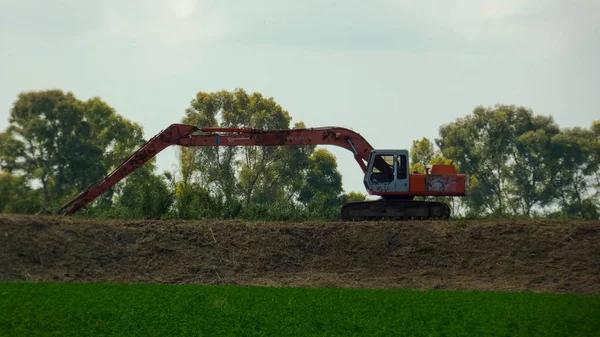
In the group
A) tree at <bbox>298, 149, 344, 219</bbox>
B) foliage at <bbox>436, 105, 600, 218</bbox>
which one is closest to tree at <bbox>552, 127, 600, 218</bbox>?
foliage at <bbox>436, 105, 600, 218</bbox>

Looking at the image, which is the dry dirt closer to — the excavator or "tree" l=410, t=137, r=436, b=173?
the excavator

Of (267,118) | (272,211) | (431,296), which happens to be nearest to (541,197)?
(267,118)

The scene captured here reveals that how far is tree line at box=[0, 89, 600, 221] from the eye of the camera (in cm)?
6306

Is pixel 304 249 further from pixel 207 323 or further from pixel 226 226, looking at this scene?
pixel 207 323

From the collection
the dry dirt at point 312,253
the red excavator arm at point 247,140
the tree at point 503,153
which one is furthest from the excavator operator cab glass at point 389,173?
the tree at point 503,153

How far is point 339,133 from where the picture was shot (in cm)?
3089

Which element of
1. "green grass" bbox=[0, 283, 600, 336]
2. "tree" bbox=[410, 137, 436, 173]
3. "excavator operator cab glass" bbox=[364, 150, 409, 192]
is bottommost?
"green grass" bbox=[0, 283, 600, 336]

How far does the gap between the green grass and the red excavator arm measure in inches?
392

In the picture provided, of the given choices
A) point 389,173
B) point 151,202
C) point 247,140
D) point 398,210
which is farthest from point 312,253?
point 151,202

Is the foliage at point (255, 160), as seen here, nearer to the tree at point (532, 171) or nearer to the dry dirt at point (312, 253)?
the tree at point (532, 171)

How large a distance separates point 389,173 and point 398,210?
146cm

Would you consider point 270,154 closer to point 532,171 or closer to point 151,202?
point 532,171

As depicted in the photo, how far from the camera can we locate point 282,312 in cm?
1756

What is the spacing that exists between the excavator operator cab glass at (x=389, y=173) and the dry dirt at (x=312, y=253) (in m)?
1.87
